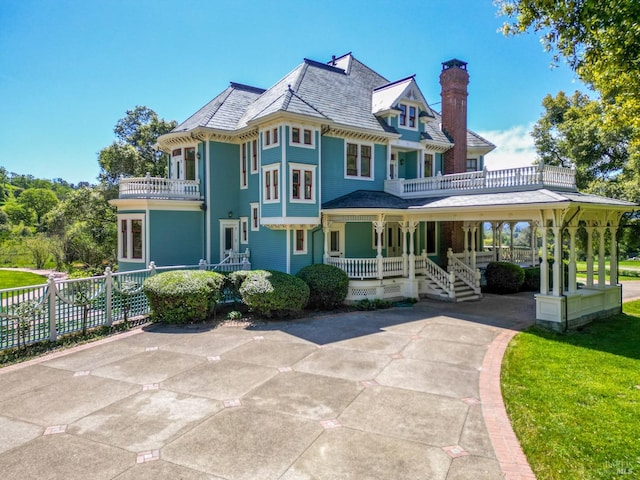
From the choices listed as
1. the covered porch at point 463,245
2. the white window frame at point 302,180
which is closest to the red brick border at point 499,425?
the covered porch at point 463,245

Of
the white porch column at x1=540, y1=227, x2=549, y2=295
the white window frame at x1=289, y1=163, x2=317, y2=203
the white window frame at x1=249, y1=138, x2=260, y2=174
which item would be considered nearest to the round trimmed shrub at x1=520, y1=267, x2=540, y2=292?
the white porch column at x1=540, y1=227, x2=549, y2=295

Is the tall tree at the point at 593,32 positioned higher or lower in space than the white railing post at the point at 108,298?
higher

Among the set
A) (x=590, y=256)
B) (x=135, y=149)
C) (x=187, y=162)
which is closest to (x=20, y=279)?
(x=135, y=149)

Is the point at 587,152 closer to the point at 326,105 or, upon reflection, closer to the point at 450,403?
the point at 326,105

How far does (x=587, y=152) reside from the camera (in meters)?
30.2

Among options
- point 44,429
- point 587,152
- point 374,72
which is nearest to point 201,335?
point 44,429

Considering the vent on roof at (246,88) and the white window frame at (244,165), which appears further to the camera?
the vent on roof at (246,88)

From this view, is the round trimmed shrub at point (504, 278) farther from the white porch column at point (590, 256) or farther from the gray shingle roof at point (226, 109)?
the gray shingle roof at point (226, 109)

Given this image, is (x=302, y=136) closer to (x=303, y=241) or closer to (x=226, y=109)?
(x=303, y=241)

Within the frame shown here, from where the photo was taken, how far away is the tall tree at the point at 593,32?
711 centimetres

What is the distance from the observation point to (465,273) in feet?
60.4

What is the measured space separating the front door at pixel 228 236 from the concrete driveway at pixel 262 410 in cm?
783

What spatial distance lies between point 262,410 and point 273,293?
258 inches

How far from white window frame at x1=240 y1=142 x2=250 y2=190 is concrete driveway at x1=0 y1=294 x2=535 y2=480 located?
9237mm
